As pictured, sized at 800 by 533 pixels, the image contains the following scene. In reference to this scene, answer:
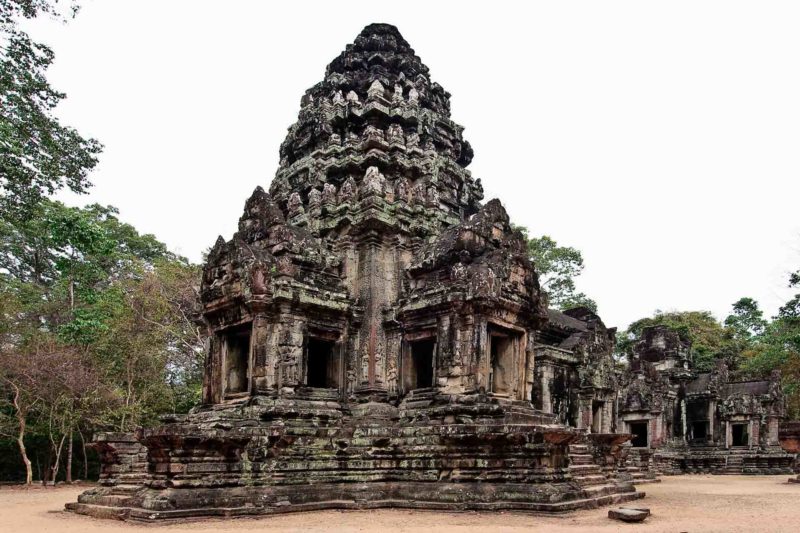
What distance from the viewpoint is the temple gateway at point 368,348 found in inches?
435

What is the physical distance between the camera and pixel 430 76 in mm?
18078

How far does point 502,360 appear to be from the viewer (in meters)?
13.7

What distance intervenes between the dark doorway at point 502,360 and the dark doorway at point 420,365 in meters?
1.26

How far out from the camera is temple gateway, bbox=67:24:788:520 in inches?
435

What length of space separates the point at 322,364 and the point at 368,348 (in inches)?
47.6

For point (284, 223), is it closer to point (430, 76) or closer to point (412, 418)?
point (412, 418)

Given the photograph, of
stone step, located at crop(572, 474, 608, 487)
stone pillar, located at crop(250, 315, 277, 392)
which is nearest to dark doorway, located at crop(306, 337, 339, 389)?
stone pillar, located at crop(250, 315, 277, 392)

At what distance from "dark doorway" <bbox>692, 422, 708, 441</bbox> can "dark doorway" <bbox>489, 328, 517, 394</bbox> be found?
2289 centimetres

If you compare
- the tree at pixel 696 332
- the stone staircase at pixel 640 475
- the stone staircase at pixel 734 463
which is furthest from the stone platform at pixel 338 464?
the tree at pixel 696 332

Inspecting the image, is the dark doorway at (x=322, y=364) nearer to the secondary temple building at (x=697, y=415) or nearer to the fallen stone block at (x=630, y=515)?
the fallen stone block at (x=630, y=515)

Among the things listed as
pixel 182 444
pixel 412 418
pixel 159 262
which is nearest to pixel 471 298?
pixel 412 418

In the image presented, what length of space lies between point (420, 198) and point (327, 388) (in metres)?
4.64

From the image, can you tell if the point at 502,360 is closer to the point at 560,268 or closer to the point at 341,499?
the point at 341,499

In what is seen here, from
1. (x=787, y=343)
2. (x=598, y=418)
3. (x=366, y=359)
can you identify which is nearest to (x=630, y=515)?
(x=366, y=359)
